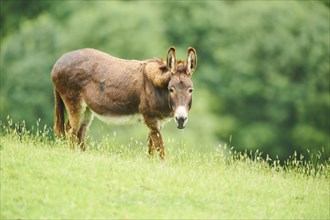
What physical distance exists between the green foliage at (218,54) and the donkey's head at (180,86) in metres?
25.1

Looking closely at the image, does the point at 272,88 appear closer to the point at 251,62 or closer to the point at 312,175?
the point at 251,62

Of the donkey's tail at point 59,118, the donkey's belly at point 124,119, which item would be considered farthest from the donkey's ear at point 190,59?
the donkey's tail at point 59,118

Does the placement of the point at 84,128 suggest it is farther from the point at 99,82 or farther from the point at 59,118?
the point at 99,82

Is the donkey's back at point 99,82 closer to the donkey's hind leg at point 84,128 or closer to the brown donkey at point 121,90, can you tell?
the brown donkey at point 121,90

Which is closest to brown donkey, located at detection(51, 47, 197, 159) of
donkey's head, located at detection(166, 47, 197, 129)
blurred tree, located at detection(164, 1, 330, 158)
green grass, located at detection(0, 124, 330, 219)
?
donkey's head, located at detection(166, 47, 197, 129)

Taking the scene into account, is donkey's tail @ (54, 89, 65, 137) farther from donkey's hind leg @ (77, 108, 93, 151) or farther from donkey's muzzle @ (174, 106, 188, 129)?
donkey's muzzle @ (174, 106, 188, 129)

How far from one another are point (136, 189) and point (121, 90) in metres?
2.63

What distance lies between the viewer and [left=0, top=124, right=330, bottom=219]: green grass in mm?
9727

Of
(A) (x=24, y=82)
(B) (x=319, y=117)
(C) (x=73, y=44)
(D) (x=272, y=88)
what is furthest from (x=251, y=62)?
(A) (x=24, y=82)

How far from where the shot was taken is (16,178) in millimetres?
10289

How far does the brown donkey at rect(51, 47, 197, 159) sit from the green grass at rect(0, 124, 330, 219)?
755 millimetres

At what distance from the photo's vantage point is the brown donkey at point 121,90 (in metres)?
12.0

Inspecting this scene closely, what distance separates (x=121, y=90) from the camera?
12.6 metres

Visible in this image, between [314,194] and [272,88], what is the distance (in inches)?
1565
